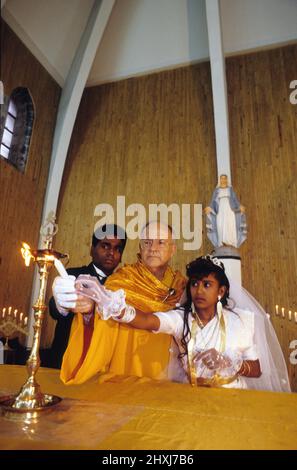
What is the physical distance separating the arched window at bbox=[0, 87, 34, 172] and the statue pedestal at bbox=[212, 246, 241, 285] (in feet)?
15.9

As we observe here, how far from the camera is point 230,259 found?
5.14 m

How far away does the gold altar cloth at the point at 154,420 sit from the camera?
1.00 m

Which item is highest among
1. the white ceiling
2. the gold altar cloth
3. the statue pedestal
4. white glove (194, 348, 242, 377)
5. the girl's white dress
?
the white ceiling

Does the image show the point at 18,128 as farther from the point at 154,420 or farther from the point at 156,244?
the point at 154,420

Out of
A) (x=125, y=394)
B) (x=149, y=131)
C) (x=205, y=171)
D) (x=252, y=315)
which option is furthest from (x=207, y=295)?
(x=149, y=131)

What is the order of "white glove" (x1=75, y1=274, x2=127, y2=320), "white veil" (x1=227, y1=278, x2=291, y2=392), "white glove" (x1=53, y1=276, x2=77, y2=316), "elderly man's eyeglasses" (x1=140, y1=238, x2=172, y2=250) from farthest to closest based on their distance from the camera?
"elderly man's eyeglasses" (x1=140, y1=238, x2=172, y2=250) → "white veil" (x1=227, y1=278, x2=291, y2=392) → "white glove" (x1=75, y1=274, x2=127, y2=320) → "white glove" (x1=53, y1=276, x2=77, y2=316)

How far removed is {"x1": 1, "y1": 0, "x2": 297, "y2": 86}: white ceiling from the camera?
6.94m

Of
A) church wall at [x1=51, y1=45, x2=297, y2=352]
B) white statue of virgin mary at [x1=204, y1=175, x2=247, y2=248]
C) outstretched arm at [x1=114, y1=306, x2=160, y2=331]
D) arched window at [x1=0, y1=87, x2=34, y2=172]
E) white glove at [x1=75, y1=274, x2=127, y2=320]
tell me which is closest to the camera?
white glove at [x1=75, y1=274, x2=127, y2=320]

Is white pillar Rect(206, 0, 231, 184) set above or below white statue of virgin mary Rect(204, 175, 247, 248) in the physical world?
above

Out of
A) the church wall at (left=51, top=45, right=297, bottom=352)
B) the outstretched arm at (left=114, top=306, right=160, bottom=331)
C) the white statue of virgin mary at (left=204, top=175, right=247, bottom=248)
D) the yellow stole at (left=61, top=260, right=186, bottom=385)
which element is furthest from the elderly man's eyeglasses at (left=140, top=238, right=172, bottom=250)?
the church wall at (left=51, top=45, right=297, bottom=352)

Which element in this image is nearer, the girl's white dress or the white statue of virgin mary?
the girl's white dress

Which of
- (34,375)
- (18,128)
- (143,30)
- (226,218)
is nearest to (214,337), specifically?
(34,375)

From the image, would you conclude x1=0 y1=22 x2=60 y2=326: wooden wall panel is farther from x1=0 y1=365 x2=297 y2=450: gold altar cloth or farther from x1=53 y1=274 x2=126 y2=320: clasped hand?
x1=0 y1=365 x2=297 y2=450: gold altar cloth

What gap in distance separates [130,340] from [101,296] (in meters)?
0.83
